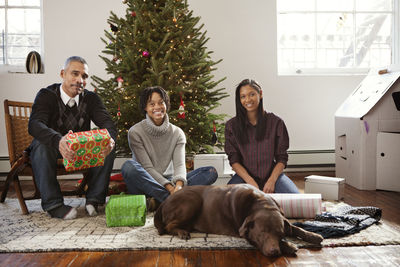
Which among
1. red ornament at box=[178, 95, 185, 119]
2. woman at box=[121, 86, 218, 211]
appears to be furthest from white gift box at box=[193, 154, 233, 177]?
red ornament at box=[178, 95, 185, 119]

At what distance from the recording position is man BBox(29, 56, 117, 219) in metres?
2.34

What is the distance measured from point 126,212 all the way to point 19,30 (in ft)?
10.4

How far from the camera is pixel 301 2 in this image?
453 cm

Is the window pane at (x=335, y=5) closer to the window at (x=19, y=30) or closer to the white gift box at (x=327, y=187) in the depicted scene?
the white gift box at (x=327, y=187)

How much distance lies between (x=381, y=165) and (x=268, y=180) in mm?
1270

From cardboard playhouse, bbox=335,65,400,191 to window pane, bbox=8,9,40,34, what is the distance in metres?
3.50

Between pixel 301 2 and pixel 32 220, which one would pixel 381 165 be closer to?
pixel 301 2

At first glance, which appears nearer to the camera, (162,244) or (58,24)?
(162,244)

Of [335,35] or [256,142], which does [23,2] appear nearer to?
[256,142]

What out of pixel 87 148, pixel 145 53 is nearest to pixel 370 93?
pixel 145 53

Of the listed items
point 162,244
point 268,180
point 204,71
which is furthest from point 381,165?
point 162,244

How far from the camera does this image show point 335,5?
14.9ft

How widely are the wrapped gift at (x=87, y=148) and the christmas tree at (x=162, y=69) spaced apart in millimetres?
909

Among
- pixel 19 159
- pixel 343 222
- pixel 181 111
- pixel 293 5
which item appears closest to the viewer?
pixel 343 222
